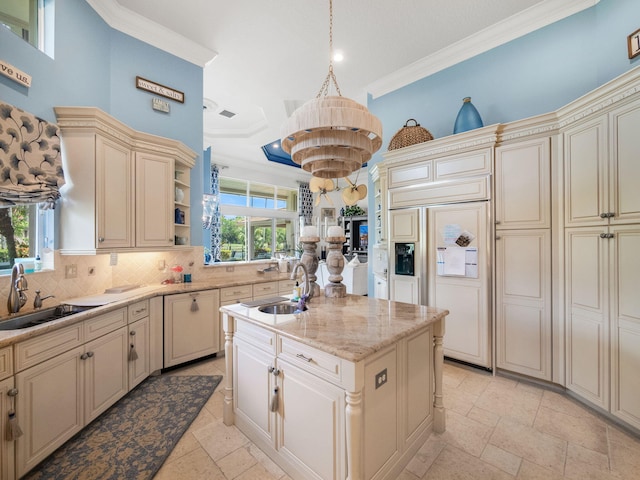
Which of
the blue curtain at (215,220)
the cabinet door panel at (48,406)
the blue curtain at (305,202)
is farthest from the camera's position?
the blue curtain at (305,202)

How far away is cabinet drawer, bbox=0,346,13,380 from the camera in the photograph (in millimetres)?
1463

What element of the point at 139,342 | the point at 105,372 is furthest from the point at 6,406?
the point at 139,342

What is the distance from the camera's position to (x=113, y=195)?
2543 mm

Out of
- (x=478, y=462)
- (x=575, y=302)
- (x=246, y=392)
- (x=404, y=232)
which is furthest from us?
(x=404, y=232)

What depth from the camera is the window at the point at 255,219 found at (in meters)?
7.06

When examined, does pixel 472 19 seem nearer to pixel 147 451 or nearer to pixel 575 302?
pixel 575 302

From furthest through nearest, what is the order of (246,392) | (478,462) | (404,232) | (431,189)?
(404,232)
(431,189)
(246,392)
(478,462)

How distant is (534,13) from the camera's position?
2.79 meters

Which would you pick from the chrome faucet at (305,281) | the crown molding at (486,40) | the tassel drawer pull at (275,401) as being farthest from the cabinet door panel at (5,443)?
the crown molding at (486,40)

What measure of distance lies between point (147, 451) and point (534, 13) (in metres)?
5.07

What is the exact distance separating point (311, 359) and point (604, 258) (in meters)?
2.36

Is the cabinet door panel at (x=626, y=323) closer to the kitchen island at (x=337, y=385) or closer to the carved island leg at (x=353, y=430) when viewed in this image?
the kitchen island at (x=337, y=385)

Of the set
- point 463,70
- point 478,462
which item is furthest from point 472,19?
point 478,462

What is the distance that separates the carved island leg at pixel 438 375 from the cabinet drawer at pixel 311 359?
3.09 feet
